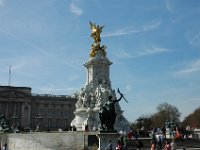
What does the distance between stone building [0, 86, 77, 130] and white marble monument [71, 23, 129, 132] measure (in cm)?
5832

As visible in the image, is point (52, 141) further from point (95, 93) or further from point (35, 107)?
point (35, 107)

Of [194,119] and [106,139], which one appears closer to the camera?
[106,139]

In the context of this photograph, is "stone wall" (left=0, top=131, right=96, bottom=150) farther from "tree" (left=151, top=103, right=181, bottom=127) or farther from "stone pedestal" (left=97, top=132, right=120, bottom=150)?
"tree" (left=151, top=103, right=181, bottom=127)

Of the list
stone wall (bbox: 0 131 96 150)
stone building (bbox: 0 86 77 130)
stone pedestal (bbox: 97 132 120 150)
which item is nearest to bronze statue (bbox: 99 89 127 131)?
stone pedestal (bbox: 97 132 120 150)

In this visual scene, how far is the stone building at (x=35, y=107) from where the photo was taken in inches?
4916

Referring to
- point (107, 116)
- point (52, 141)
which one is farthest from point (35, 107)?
point (107, 116)

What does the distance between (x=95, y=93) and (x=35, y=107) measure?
67.8 meters

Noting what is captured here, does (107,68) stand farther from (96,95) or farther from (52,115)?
(52,115)

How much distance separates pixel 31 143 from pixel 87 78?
108 ft

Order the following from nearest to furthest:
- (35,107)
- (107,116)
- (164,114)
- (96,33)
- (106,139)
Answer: (106,139) → (107,116) → (96,33) → (164,114) → (35,107)

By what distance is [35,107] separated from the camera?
130 m

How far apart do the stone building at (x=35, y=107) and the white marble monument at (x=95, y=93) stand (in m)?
58.3

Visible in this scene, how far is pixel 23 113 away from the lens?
5034 inches

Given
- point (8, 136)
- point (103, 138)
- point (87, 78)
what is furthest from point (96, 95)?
point (103, 138)
